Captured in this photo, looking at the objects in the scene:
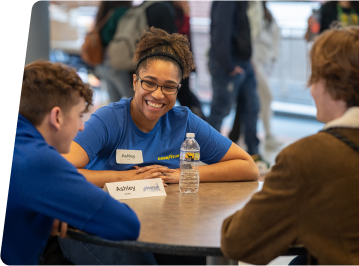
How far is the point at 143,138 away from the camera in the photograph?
1.90m

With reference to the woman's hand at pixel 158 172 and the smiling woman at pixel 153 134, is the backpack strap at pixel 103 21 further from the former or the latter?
the woman's hand at pixel 158 172

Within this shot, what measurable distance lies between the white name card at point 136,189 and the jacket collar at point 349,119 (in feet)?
2.56

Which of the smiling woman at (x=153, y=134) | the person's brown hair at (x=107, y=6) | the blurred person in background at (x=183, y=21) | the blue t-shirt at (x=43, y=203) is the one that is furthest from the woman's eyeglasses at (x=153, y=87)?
the person's brown hair at (x=107, y=6)

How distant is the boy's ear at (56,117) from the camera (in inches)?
47.3

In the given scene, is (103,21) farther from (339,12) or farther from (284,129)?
(284,129)

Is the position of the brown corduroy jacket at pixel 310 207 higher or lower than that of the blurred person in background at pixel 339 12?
lower

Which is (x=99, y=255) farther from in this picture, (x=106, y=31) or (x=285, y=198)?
(x=106, y=31)

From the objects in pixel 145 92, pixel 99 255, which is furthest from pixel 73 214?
pixel 145 92

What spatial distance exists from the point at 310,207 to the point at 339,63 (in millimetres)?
392

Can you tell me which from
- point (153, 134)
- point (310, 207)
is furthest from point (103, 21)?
point (310, 207)

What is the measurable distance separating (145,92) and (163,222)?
0.78m

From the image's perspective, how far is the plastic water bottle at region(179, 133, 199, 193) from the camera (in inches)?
68.6

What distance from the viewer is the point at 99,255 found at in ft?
5.21

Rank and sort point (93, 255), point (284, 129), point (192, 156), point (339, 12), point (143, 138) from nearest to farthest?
point (93, 255) < point (192, 156) < point (143, 138) < point (339, 12) < point (284, 129)
